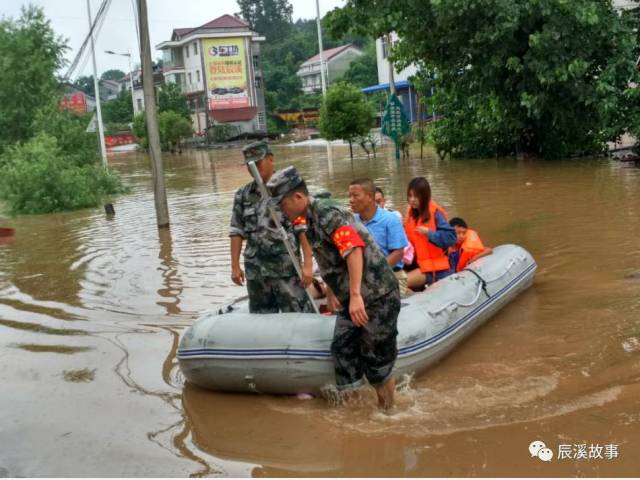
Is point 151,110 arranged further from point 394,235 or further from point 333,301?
point 333,301

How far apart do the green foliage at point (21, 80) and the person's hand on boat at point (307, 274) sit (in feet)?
77.5

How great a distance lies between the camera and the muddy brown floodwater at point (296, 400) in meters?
4.60

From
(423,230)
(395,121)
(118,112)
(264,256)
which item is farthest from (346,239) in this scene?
(118,112)

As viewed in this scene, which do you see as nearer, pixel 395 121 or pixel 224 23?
pixel 395 121

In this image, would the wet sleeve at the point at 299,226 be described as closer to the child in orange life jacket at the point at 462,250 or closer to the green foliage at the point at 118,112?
the child in orange life jacket at the point at 462,250

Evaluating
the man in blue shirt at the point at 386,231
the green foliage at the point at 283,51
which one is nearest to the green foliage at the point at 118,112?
the green foliage at the point at 283,51

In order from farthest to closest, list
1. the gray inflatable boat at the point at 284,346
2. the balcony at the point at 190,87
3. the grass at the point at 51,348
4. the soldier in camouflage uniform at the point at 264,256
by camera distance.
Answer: the balcony at the point at 190,87 < the grass at the point at 51,348 < the soldier in camouflage uniform at the point at 264,256 < the gray inflatable boat at the point at 284,346

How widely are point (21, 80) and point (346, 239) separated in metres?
25.7

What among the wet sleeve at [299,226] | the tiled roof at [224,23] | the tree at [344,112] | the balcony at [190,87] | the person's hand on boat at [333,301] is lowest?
the person's hand on boat at [333,301]

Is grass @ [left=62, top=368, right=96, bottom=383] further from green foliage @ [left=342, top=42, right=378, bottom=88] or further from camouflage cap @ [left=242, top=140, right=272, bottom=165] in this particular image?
green foliage @ [left=342, top=42, right=378, bottom=88]

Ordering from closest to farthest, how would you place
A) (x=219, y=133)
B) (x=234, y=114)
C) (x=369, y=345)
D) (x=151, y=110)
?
1. (x=369, y=345)
2. (x=151, y=110)
3. (x=219, y=133)
4. (x=234, y=114)

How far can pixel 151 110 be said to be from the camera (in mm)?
14062

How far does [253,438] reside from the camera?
16.3 ft

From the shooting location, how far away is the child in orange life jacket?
7879mm
